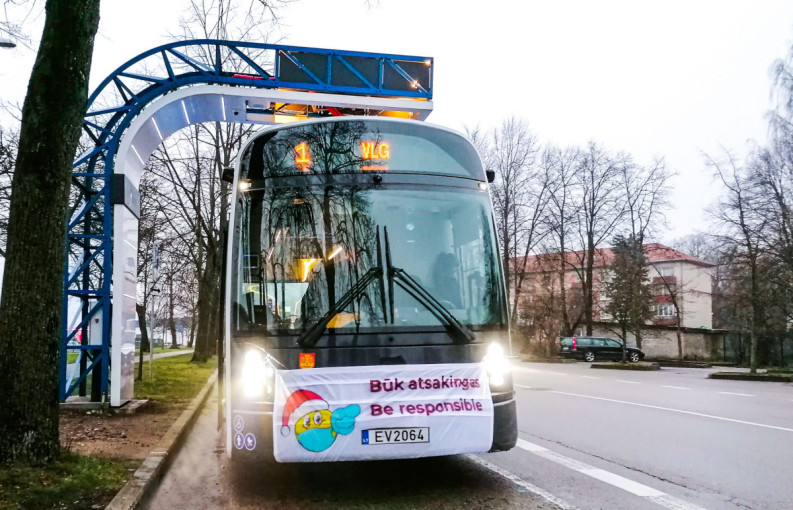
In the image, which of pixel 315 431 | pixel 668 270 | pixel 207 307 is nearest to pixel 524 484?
pixel 315 431

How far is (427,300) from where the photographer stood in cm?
577

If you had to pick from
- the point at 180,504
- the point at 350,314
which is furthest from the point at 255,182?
the point at 180,504

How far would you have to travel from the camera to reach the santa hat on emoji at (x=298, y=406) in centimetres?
540

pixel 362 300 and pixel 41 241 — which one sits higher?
pixel 41 241

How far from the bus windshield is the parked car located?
3763 centimetres

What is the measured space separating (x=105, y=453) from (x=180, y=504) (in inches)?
76.2

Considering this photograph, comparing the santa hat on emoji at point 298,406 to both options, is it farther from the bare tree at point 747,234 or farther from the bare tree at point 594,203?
the bare tree at point 594,203

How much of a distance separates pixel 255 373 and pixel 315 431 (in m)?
0.67

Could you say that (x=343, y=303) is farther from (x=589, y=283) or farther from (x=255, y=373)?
(x=589, y=283)

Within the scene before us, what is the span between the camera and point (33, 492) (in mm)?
5395

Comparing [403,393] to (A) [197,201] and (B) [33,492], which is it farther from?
(A) [197,201]

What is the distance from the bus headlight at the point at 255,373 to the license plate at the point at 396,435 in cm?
86

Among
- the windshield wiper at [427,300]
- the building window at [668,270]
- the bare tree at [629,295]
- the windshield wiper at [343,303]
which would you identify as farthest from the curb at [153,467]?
the building window at [668,270]

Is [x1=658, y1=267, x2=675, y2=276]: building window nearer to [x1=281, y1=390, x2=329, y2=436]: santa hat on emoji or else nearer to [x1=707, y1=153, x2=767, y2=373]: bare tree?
[x1=707, y1=153, x2=767, y2=373]: bare tree
